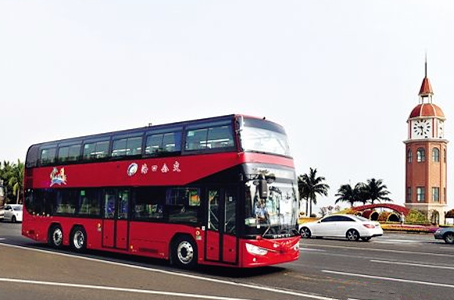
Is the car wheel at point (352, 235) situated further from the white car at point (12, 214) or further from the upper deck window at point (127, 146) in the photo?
the white car at point (12, 214)

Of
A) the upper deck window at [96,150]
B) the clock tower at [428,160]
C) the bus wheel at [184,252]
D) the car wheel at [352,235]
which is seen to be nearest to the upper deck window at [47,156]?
the upper deck window at [96,150]

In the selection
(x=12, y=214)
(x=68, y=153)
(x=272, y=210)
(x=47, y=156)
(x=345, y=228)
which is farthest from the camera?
(x=12, y=214)

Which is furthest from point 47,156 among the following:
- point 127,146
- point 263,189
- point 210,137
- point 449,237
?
point 449,237

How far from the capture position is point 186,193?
12.9m

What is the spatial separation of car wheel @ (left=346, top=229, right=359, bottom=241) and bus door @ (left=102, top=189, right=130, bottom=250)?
553 inches

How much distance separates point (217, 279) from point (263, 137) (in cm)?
370

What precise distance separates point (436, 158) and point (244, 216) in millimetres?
57363

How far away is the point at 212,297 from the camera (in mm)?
8977

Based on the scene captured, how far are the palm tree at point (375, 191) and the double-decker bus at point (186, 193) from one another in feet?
267

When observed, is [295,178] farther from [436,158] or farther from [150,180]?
[436,158]

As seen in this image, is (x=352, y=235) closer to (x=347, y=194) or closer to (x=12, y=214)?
(x=12, y=214)

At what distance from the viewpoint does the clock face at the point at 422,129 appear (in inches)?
2431

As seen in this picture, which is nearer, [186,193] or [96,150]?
[186,193]

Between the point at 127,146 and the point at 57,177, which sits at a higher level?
the point at 127,146
